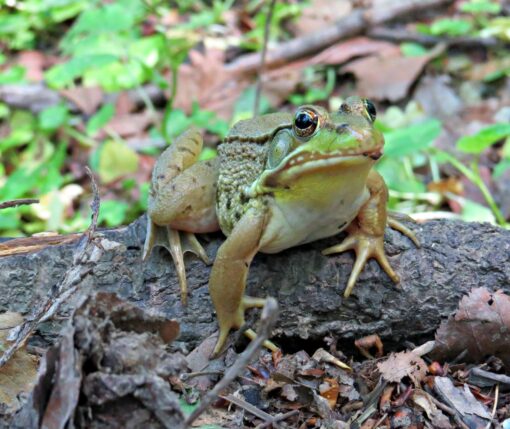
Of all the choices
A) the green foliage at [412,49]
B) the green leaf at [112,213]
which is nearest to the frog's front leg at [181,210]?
the green leaf at [112,213]

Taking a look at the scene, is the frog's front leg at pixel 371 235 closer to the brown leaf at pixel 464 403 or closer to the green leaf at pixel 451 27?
the brown leaf at pixel 464 403

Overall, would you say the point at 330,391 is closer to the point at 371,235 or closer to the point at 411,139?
the point at 371,235

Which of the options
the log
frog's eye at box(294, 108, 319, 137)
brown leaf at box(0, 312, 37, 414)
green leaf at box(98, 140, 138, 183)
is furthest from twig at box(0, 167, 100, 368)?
green leaf at box(98, 140, 138, 183)


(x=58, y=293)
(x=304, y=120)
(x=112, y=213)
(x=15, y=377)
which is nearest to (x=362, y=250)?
(x=304, y=120)

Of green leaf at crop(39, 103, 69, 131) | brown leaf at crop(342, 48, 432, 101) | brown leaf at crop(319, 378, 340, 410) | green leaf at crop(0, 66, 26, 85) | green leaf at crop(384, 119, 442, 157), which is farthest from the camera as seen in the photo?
Answer: green leaf at crop(0, 66, 26, 85)

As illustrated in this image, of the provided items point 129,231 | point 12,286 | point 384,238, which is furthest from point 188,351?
point 384,238

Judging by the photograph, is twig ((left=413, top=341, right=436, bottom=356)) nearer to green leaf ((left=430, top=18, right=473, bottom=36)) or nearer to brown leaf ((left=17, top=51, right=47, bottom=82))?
green leaf ((left=430, top=18, right=473, bottom=36))

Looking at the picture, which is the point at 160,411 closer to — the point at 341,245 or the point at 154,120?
the point at 341,245
